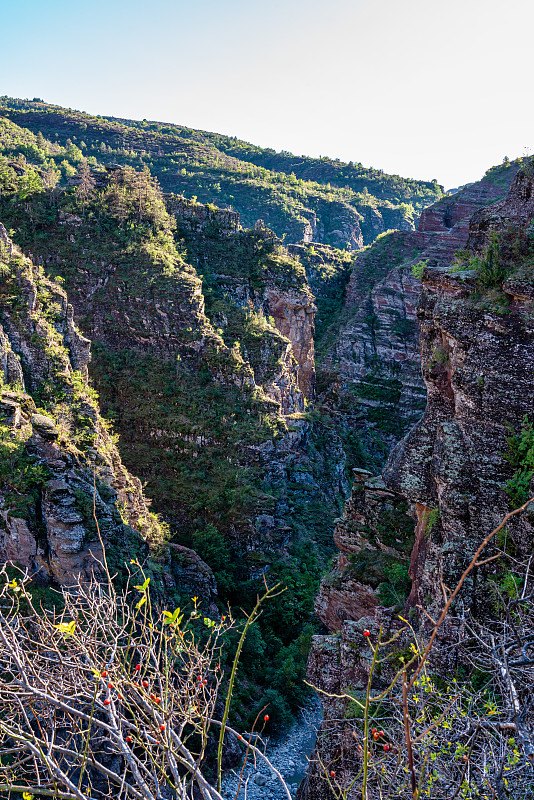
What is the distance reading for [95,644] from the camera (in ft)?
16.6

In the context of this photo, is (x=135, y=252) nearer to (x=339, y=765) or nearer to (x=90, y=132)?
(x=339, y=765)

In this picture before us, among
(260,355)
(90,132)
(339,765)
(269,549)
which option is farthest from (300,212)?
(339,765)

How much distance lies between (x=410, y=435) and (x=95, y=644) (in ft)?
31.4

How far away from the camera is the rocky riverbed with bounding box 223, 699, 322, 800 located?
1978 centimetres

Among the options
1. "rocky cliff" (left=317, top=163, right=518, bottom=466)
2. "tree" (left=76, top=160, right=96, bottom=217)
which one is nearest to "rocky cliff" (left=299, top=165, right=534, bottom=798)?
"tree" (left=76, top=160, right=96, bottom=217)

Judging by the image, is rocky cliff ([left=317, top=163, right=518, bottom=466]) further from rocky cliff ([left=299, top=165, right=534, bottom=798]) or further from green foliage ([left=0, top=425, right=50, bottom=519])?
rocky cliff ([left=299, top=165, right=534, bottom=798])

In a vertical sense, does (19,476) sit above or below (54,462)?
below

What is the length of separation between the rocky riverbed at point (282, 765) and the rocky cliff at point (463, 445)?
22.6 ft

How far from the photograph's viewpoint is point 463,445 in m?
10.6


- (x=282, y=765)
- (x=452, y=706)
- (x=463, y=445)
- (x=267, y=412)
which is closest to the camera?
(x=452, y=706)

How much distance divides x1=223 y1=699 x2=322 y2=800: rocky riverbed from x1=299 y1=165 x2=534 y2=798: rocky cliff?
688 cm

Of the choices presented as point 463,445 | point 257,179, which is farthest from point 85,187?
point 257,179

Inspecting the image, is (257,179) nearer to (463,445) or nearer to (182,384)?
(182,384)

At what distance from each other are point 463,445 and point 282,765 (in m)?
17.3
